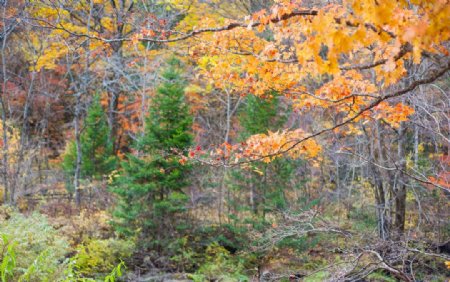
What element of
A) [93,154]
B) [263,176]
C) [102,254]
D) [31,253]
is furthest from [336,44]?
[93,154]

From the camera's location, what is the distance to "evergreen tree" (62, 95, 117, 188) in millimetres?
14642

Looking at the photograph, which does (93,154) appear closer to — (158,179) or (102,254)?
(158,179)

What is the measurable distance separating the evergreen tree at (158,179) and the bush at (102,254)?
452 mm

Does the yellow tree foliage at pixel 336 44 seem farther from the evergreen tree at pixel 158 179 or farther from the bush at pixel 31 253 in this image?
the evergreen tree at pixel 158 179

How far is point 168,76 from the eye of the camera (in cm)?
1052

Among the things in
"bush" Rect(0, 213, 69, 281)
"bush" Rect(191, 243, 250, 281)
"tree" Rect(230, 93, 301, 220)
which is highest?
"tree" Rect(230, 93, 301, 220)

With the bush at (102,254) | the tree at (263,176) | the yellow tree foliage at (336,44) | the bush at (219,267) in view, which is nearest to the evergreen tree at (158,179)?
the bush at (102,254)

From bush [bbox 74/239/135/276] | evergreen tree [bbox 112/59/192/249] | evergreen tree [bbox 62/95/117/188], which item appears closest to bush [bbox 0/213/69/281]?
bush [bbox 74/239/135/276]

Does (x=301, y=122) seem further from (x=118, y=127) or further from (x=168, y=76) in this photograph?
(x=118, y=127)

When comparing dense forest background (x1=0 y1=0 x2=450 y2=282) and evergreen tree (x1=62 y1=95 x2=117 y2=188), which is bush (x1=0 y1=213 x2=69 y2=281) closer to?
dense forest background (x1=0 y1=0 x2=450 y2=282)

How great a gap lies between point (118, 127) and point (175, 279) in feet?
38.9

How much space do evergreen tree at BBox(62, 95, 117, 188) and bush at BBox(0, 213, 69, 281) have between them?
7115mm

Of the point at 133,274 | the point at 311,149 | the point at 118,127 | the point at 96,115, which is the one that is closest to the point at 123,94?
the point at 118,127

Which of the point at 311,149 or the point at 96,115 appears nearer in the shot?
the point at 311,149
